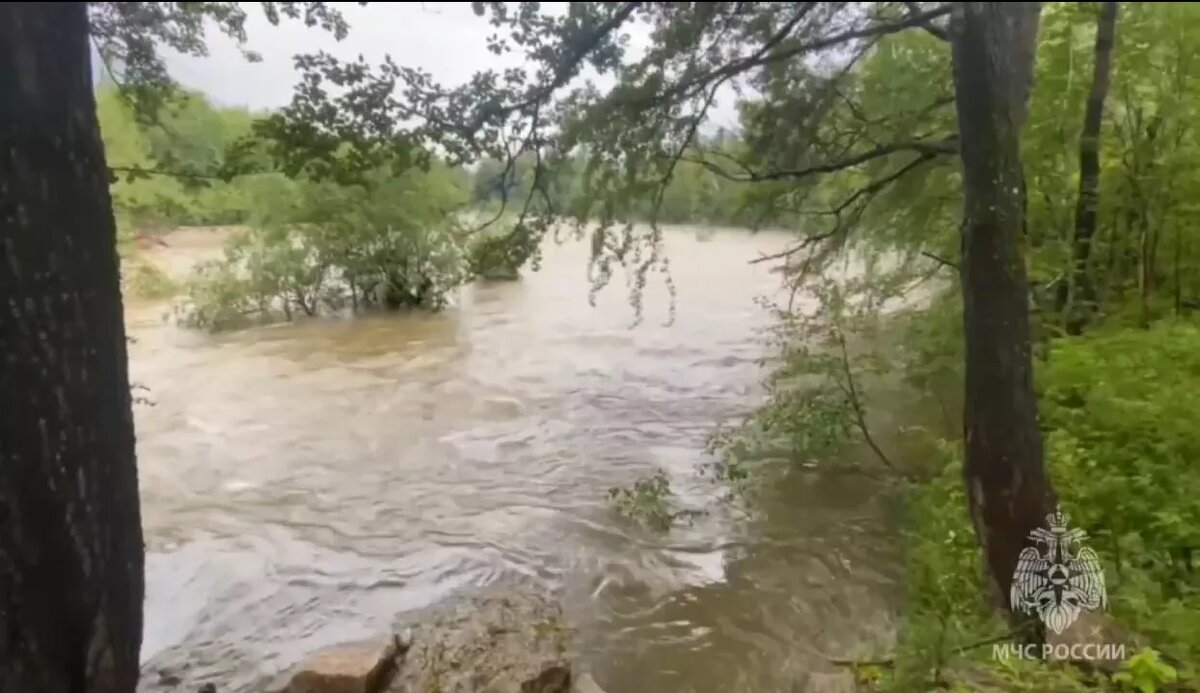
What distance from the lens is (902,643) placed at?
190cm

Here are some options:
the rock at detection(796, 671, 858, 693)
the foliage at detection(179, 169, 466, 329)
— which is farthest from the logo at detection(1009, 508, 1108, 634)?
the foliage at detection(179, 169, 466, 329)

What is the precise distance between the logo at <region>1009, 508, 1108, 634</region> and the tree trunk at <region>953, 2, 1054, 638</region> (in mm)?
25

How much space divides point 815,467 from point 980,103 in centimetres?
179

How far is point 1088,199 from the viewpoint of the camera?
86.4 inches

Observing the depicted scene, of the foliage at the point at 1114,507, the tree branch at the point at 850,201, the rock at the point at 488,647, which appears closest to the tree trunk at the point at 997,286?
the foliage at the point at 1114,507

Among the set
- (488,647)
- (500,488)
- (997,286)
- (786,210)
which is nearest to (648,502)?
(500,488)

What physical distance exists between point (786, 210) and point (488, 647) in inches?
52.6

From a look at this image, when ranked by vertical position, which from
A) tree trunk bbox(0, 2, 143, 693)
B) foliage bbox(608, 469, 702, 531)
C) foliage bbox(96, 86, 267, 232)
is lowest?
foliage bbox(608, 469, 702, 531)

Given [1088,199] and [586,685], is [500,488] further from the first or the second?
[1088,199]

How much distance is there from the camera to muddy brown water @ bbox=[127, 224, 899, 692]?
232 cm

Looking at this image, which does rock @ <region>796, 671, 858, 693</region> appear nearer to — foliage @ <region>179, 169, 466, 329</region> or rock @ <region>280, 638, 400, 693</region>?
rock @ <region>280, 638, 400, 693</region>

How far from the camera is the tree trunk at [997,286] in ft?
4.89

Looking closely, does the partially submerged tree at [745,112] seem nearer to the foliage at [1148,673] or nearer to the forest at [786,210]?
the forest at [786,210]

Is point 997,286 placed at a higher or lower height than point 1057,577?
higher
